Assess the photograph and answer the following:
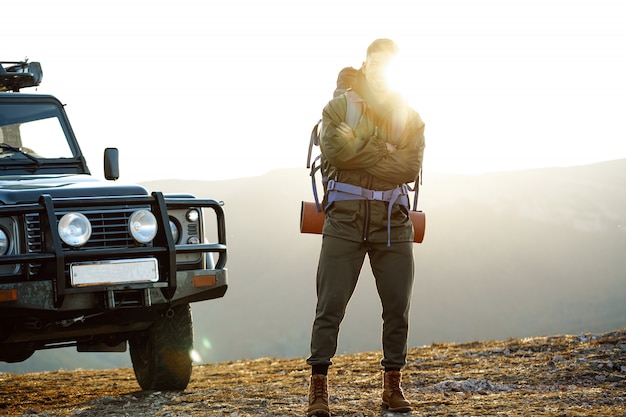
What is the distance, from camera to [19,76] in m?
8.38

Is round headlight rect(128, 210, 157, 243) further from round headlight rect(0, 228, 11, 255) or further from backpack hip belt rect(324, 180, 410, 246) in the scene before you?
backpack hip belt rect(324, 180, 410, 246)

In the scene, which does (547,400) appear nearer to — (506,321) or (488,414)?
(488,414)

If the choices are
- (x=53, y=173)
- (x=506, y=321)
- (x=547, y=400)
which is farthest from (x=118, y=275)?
(x=506, y=321)

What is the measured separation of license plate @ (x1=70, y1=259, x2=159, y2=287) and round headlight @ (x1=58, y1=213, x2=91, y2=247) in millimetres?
184

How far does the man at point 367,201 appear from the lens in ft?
17.7

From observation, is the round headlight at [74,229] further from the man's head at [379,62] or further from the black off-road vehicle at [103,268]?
the man's head at [379,62]

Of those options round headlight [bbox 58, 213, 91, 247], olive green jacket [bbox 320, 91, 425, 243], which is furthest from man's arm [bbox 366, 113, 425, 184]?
round headlight [bbox 58, 213, 91, 247]

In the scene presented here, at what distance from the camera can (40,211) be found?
5.96m

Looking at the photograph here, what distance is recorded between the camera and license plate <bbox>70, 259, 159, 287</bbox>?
5.97 meters

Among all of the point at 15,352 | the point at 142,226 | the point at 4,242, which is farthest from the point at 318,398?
the point at 15,352

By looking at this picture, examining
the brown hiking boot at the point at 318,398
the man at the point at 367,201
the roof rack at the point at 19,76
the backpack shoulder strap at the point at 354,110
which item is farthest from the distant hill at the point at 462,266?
the backpack shoulder strap at the point at 354,110

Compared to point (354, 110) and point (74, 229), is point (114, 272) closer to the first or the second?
point (74, 229)

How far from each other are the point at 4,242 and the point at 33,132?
2037 millimetres

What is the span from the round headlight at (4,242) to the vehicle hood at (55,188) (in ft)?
0.87
